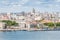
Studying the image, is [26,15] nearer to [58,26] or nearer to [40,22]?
[40,22]

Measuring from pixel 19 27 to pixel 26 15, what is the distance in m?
1.78

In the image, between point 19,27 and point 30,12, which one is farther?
point 30,12

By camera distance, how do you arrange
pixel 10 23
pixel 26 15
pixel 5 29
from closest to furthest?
pixel 5 29
pixel 10 23
pixel 26 15

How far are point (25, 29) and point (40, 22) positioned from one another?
2.46m

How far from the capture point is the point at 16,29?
16.7m

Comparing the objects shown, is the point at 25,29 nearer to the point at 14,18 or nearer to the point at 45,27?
the point at 45,27

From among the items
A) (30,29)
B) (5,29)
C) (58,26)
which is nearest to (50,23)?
(58,26)

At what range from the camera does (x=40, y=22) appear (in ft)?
59.5

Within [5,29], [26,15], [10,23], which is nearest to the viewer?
[5,29]

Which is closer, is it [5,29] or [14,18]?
[5,29]

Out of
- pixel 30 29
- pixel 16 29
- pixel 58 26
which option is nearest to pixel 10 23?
pixel 16 29

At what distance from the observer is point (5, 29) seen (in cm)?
1575

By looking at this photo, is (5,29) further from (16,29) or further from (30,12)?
(30,12)

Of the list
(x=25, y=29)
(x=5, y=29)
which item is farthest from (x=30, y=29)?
(x=5, y=29)
